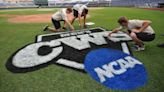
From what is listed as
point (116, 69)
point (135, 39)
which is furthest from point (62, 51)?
point (135, 39)

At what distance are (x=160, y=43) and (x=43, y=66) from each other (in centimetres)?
404

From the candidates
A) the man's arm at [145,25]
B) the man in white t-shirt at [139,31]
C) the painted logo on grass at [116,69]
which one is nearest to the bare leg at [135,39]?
the man in white t-shirt at [139,31]

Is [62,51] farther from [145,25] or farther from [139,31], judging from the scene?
[145,25]

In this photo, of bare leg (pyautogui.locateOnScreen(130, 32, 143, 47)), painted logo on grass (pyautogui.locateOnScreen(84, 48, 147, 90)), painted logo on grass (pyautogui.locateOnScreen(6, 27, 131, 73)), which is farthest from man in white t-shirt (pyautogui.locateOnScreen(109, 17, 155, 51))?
painted logo on grass (pyautogui.locateOnScreen(84, 48, 147, 90))

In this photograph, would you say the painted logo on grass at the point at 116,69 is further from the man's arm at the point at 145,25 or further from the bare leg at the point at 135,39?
the man's arm at the point at 145,25

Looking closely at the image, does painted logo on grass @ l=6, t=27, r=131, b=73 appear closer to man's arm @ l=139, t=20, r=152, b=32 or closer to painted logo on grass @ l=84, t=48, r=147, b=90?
painted logo on grass @ l=84, t=48, r=147, b=90

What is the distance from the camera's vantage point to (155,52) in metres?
5.57

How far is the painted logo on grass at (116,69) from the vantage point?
12.6 ft

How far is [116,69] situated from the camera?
4.34m

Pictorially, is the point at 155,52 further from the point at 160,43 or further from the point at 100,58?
the point at 100,58

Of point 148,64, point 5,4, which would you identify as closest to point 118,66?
point 148,64

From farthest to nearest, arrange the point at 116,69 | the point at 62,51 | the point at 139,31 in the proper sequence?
the point at 139,31 < the point at 62,51 < the point at 116,69

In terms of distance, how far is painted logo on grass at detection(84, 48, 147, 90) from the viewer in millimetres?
3836

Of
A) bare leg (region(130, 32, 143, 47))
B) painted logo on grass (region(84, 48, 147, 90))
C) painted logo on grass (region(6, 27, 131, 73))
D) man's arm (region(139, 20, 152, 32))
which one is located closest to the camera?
painted logo on grass (region(84, 48, 147, 90))
